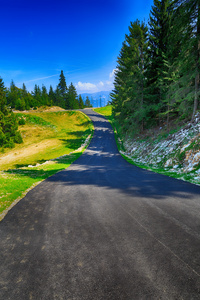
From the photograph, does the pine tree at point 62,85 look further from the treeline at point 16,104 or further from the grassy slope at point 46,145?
the grassy slope at point 46,145

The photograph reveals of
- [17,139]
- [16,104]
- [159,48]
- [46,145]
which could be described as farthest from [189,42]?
[16,104]

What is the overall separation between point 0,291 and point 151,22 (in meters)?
29.1

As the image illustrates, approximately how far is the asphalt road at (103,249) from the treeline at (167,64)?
12990mm

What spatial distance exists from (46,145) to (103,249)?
33639 millimetres

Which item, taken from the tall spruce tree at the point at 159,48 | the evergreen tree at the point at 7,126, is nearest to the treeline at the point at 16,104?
the evergreen tree at the point at 7,126

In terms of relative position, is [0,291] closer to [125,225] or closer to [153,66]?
[125,225]

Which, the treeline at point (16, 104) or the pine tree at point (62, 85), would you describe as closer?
the treeline at point (16, 104)

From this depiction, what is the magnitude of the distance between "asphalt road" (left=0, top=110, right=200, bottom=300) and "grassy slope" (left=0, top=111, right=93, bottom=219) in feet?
13.6

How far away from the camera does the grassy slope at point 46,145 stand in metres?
16.3

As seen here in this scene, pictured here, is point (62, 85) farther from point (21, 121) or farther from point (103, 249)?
point (103, 249)

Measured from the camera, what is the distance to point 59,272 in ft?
9.23

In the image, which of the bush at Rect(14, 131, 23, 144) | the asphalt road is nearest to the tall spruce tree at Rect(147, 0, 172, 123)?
the asphalt road

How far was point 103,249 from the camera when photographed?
10.9ft

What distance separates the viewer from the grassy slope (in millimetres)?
16312
